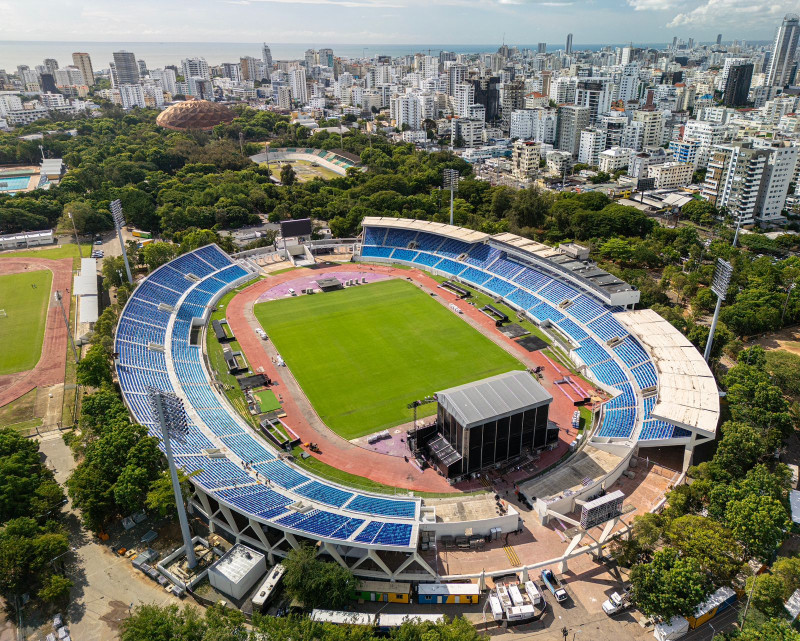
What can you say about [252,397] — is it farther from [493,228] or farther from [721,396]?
[493,228]

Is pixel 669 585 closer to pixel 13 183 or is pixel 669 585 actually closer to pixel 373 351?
pixel 373 351

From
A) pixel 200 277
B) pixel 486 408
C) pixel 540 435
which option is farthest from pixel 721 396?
pixel 200 277

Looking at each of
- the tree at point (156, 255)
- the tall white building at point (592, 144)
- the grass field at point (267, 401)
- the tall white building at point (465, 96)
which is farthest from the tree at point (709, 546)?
the tall white building at point (465, 96)

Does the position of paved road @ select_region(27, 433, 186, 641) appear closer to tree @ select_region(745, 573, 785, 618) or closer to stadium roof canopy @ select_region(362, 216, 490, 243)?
tree @ select_region(745, 573, 785, 618)

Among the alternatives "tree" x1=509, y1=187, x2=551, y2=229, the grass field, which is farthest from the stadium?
"tree" x1=509, y1=187, x2=551, y2=229

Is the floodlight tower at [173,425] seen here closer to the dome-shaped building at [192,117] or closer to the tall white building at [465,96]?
the dome-shaped building at [192,117]

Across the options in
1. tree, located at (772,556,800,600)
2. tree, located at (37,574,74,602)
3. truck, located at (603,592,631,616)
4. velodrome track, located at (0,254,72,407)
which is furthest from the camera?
velodrome track, located at (0,254,72,407)
